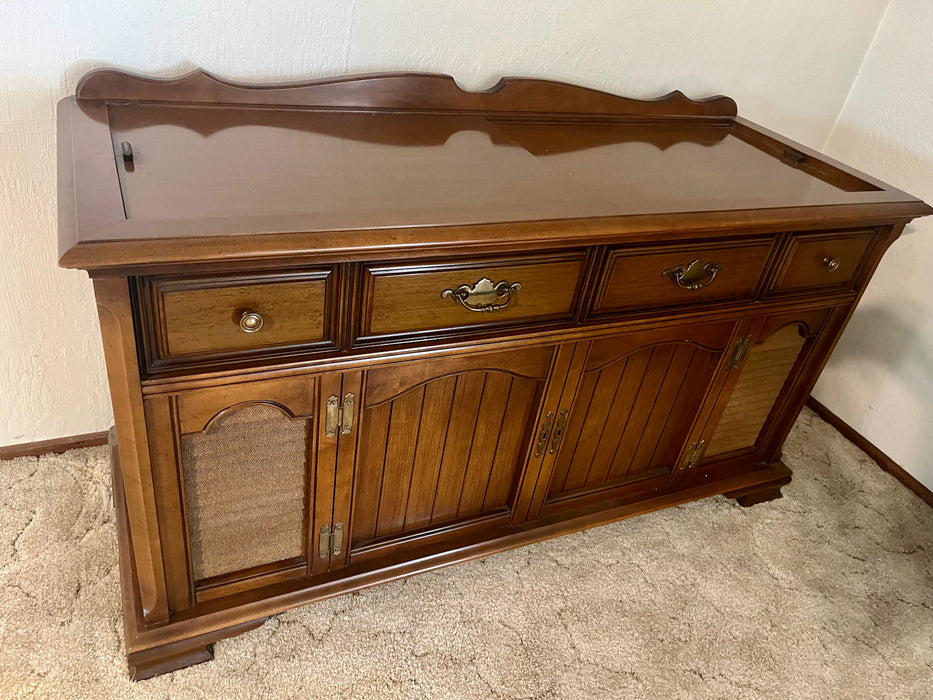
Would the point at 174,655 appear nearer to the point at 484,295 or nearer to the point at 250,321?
the point at 250,321

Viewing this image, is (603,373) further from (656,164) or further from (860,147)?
(860,147)

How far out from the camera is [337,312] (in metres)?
0.88

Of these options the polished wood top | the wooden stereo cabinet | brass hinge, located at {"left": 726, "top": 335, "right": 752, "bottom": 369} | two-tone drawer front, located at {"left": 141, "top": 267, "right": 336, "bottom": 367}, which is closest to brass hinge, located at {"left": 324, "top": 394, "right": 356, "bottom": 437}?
the wooden stereo cabinet

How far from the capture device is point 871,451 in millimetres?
1782

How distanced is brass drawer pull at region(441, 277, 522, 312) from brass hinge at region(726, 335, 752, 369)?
488 millimetres

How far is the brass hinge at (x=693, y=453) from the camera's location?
4.54 feet

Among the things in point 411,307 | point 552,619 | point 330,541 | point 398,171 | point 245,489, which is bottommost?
point 552,619

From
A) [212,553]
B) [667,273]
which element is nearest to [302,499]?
[212,553]

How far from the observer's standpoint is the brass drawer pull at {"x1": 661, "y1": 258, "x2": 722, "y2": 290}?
1.07 metres

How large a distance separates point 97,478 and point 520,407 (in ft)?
2.75

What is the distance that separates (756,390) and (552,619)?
575mm

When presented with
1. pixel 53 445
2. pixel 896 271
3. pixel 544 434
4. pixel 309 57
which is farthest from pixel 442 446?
pixel 896 271

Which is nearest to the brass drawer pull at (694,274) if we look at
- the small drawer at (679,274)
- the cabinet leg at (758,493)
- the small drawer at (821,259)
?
the small drawer at (679,274)

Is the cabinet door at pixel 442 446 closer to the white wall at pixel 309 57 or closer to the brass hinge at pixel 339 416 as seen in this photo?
the brass hinge at pixel 339 416
